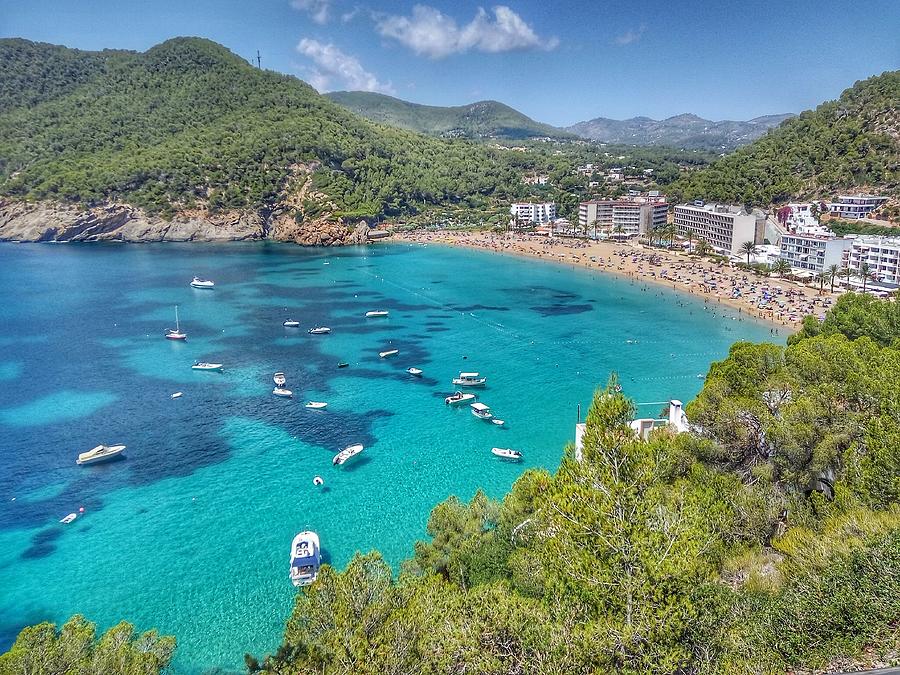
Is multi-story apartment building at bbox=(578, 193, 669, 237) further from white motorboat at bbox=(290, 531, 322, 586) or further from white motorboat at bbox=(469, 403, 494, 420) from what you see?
white motorboat at bbox=(290, 531, 322, 586)

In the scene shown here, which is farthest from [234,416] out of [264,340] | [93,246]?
[93,246]

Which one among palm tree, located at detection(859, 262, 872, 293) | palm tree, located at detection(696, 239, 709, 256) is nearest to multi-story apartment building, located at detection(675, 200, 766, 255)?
palm tree, located at detection(696, 239, 709, 256)

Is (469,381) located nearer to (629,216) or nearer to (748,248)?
(748,248)

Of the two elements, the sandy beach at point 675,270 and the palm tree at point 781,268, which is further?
the palm tree at point 781,268

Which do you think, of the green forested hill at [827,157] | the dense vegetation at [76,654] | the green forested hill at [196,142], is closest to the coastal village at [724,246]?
the green forested hill at [827,157]

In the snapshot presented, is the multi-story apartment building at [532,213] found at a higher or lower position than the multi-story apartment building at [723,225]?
higher

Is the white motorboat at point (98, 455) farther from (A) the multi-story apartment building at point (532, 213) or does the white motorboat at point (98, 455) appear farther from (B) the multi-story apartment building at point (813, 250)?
(A) the multi-story apartment building at point (532, 213)
